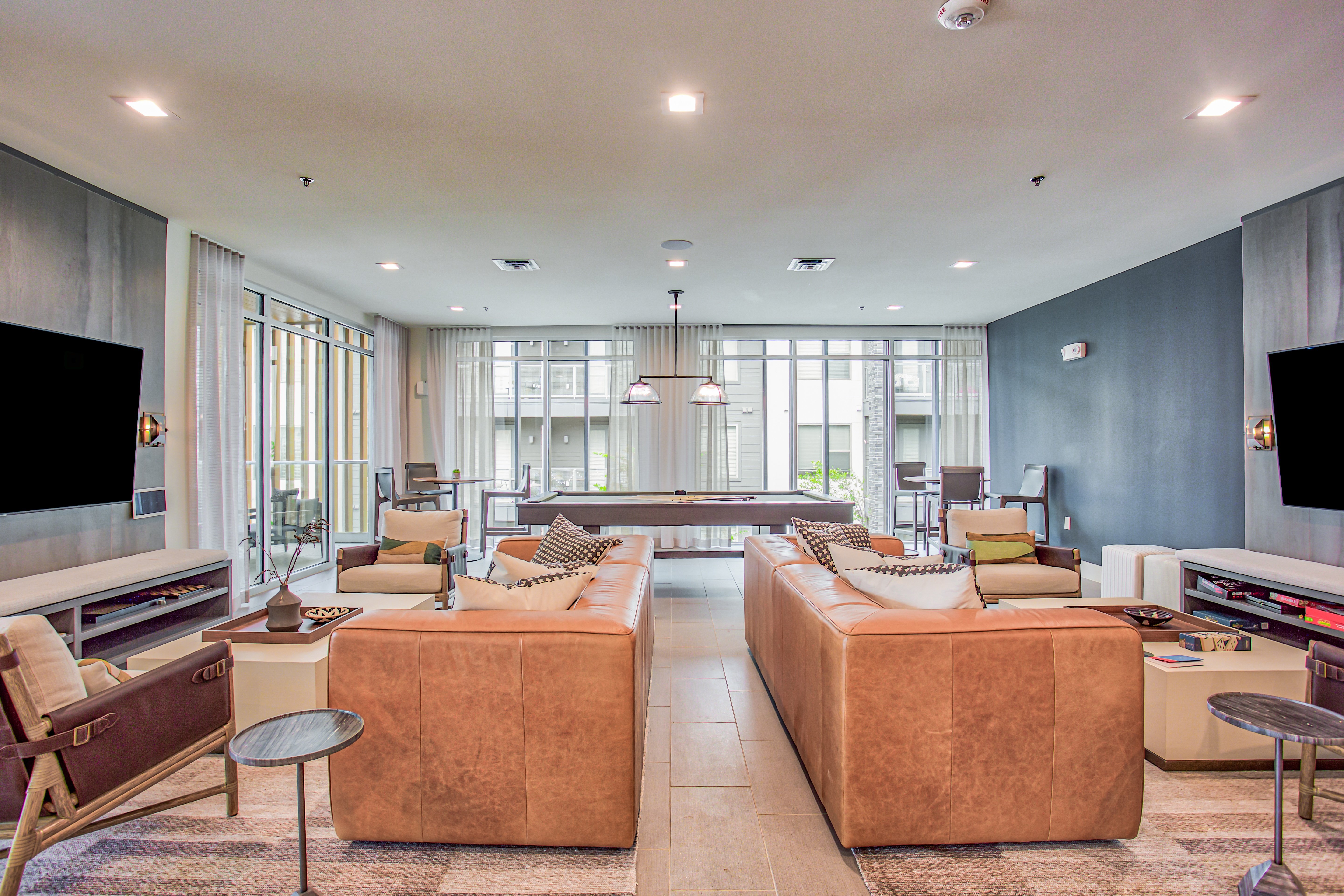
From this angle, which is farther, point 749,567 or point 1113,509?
point 1113,509

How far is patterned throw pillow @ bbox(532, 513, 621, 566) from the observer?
3.24m

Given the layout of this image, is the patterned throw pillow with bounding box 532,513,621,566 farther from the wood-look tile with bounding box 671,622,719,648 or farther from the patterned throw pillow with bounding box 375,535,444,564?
the patterned throw pillow with bounding box 375,535,444,564

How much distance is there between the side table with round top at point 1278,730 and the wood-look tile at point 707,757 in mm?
1413

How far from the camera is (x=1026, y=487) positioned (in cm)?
680

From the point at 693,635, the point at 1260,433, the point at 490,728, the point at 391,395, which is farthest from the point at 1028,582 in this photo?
the point at 391,395

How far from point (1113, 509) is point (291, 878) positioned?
6.33 m

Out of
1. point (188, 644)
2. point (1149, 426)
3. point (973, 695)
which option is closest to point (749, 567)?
point (973, 695)

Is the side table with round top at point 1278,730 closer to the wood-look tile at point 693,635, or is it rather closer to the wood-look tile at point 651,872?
the wood-look tile at point 651,872

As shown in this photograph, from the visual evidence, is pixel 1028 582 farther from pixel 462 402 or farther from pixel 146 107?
pixel 462 402

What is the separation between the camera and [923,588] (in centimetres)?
209

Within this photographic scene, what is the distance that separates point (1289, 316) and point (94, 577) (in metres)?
6.71

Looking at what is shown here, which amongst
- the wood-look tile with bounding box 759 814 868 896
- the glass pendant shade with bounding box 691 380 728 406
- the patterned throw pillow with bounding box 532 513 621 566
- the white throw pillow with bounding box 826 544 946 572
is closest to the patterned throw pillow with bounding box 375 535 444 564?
the patterned throw pillow with bounding box 532 513 621 566

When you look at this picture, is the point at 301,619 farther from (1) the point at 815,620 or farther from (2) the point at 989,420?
(2) the point at 989,420

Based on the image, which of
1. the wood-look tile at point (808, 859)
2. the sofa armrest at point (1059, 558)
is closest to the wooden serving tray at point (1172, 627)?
the sofa armrest at point (1059, 558)
